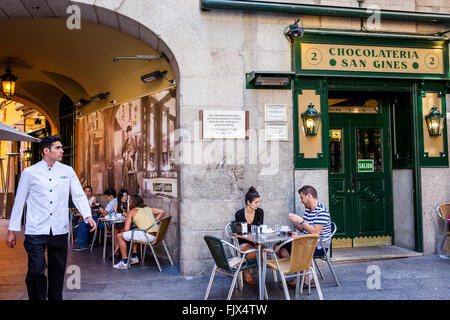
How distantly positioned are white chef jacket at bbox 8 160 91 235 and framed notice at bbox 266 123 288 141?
10.5 feet

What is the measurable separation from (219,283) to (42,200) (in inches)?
105

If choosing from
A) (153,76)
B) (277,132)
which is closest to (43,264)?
(277,132)

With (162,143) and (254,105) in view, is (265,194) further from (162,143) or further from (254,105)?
(162,143)

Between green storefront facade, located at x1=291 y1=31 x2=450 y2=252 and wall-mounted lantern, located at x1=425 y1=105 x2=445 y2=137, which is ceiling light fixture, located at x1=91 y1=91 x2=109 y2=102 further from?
wall-mounted lantern, located at x1=425 y1=105 x2=445 y2=137

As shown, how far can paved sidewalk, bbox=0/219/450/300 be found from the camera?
188 inches

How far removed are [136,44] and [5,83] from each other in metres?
3.93

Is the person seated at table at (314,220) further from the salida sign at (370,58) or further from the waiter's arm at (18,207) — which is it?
the waiter's arm at (18,207)

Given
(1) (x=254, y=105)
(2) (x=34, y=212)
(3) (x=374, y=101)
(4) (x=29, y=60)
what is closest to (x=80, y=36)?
(4) (x=29, y=60)

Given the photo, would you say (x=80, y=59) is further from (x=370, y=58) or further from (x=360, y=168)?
(x=360, y=168)

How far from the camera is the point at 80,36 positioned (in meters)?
7.48

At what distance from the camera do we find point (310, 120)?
630cm

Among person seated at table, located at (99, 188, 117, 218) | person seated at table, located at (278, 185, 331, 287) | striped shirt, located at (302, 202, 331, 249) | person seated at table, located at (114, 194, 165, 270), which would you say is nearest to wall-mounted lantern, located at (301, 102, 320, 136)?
person seated at table, located at (278, 185, 331, 287)

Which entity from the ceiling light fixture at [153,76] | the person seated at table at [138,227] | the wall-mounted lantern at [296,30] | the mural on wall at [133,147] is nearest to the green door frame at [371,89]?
the wall-mounted lantern at [296,30]

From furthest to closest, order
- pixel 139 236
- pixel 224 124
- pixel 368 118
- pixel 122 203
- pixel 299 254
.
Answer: pixel 122 203
pixel 368 118
pixel 139 236
pixel 224 124
pixel 299 254
